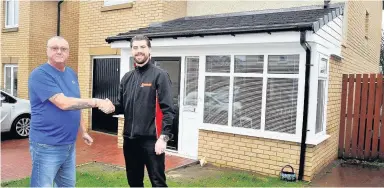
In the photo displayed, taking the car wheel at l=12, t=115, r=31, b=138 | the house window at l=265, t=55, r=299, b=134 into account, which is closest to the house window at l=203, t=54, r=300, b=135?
the house window at l=265, t=55, r=299, b=134

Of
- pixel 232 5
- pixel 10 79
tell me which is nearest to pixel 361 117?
pixel 232 5

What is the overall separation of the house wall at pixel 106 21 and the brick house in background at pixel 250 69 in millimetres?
29

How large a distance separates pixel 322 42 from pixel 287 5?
79.7 inches

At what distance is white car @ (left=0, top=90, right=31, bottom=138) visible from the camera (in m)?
9.44

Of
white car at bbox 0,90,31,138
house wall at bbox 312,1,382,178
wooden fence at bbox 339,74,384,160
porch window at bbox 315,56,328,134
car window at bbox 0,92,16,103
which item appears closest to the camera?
porch window at bbox 315,56,328,134

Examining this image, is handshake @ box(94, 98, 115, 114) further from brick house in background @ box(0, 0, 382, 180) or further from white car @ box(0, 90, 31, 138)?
white car @ box(0, 90, 31, 138)

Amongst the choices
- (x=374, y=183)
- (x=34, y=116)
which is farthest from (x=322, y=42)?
(x=34, y=116)

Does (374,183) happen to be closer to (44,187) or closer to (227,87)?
(227,87)

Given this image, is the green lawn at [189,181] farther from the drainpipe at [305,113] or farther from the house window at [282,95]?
the house window at [282,95]

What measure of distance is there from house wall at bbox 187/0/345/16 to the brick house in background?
25 mm

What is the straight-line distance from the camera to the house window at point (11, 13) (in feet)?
42.7

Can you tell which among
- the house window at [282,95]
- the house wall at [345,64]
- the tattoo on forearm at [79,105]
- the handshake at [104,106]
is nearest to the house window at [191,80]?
the house window at [282,95]

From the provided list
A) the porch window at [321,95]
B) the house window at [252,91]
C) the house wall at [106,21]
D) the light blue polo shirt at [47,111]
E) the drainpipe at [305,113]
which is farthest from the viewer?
the house wall at [106,21]

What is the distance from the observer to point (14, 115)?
9617 mm
